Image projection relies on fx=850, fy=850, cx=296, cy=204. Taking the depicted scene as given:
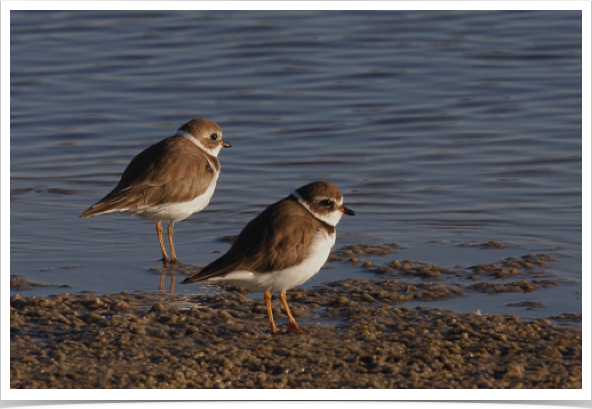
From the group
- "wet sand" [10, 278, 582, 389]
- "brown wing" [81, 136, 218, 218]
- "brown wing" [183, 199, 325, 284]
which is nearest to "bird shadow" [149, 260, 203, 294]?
"wet sand" [10, 278, 582, 389]

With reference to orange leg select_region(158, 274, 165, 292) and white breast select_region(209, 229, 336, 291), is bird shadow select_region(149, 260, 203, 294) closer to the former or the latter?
orange leg select_region(158, 274, 165, 292)

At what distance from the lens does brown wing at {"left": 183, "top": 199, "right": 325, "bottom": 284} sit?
668 centimetres

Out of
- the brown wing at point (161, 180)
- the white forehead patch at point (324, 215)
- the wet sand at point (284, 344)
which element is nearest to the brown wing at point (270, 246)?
the white forehead patch at point (324, 215)

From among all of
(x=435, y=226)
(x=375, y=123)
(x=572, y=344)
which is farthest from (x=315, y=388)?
(x=375, y=123)

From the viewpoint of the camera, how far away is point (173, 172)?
909cm

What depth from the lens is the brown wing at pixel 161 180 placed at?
29.1ft

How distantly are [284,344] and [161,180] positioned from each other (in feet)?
10.5

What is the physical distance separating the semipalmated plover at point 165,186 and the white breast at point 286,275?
Answer: 2479mm

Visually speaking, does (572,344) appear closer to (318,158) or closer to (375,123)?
(318,158)

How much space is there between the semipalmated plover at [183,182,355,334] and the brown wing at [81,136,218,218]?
2267mm

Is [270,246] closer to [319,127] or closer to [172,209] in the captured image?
[172,209]

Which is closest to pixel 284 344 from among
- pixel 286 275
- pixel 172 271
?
pixel 286 275

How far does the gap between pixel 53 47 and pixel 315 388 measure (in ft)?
52.0

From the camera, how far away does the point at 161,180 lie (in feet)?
29.6
